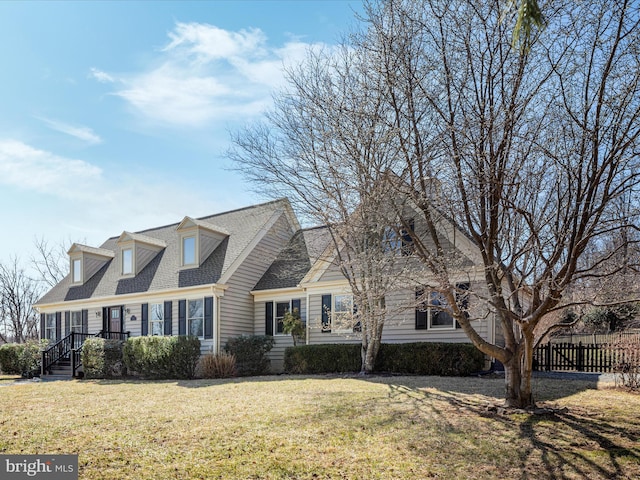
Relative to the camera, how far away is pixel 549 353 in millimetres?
15406

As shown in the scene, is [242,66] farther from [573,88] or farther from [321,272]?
[321,272]

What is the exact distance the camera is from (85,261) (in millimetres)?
24438

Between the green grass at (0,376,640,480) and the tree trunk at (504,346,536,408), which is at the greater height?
the tree trunk at (504,346,536,408)

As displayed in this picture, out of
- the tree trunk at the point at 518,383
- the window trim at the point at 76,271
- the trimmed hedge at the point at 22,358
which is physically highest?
the window trim at the point at 76,271

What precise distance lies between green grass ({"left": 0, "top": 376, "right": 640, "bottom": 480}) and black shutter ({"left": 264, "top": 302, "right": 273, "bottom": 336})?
8.85 m

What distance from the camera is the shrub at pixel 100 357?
17.6 meters

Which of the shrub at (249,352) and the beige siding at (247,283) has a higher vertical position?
the beige siding at (247,283)

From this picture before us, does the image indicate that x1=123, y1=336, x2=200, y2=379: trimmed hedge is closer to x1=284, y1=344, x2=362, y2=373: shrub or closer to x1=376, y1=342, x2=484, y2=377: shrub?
x1=284, y1=344, x2=362, y2=373: shrub

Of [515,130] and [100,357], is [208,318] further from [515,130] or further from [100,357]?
[515,130]

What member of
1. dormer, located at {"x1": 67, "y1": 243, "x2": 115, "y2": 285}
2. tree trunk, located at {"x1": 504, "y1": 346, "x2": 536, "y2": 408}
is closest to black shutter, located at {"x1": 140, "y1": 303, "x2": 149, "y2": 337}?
dormer, located at {"x1": 67, "y1": 243, "x2": 115, "y2": 285}

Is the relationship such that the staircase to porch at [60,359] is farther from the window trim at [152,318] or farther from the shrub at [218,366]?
the shrub at [218,366]

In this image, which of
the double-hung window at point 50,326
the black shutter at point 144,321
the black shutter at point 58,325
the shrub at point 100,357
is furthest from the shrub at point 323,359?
the double-hung window at point 50,326

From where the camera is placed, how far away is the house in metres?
18.0

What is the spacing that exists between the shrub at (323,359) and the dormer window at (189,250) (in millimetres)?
5785
